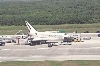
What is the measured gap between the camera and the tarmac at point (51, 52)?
218 feet

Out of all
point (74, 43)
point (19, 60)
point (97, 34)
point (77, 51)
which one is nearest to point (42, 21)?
point (97, 34)

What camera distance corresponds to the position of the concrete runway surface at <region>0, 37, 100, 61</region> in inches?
2621

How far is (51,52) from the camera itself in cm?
7319

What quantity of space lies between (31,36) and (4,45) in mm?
8539
